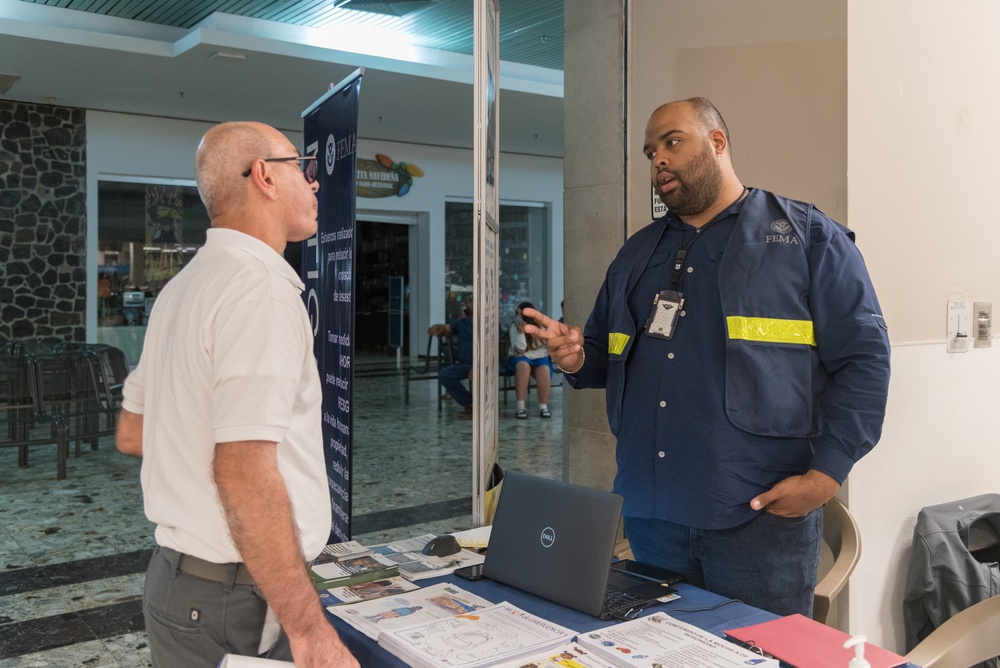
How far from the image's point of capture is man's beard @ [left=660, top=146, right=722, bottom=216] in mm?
2033

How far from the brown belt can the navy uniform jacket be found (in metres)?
1.01

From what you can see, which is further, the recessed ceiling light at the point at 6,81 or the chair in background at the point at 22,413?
the recessed ceiling light at the point at 6,81

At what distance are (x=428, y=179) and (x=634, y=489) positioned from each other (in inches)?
464

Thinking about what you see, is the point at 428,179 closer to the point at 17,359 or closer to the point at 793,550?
the point at 17,359

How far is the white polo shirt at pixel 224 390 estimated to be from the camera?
1239 mm

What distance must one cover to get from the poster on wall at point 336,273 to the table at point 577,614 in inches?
63.1

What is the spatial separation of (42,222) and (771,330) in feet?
33.8

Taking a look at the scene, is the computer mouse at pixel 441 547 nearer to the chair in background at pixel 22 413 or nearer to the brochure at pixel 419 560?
the brochure at pixel 419 560

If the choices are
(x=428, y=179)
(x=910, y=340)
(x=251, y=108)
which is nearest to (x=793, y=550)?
(x=910, y=340)

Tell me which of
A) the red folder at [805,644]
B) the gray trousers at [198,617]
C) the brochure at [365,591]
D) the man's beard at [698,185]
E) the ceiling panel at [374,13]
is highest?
the ceiling panel at [374,13]

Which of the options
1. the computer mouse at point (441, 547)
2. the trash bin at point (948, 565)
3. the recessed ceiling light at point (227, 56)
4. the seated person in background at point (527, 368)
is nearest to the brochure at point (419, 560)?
the computer mouse at point (441, 547)

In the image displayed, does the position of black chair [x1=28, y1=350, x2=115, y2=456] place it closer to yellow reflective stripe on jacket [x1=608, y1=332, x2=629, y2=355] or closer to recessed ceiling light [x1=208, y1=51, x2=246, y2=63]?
recessed ceiling light [x1=208, y1=51, x2=246, y2=63]

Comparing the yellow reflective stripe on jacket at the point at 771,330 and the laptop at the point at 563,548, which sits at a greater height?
the yellow reflective stripe on jacket at the point at 771,330

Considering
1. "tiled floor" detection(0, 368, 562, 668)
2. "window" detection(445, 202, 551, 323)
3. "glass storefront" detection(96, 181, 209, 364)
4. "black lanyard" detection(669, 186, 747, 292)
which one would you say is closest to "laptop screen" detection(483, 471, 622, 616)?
"black lanyard" detection(669, 186, 747, 292)
